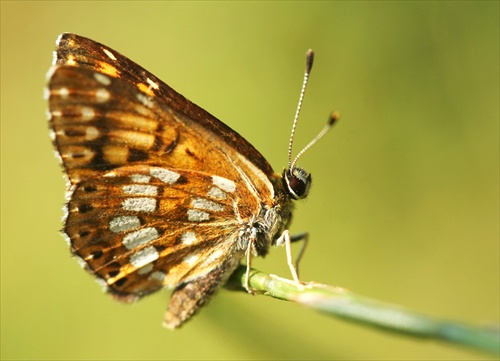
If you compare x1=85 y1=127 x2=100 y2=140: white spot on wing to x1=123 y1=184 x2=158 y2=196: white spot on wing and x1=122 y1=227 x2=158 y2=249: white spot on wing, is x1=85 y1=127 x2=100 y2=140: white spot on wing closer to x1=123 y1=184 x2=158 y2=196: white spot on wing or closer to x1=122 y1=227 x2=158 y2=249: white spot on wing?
x1=123 y1=184 x2=158 y2=196: white spot on wing

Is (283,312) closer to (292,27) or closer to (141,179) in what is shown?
(141,179)

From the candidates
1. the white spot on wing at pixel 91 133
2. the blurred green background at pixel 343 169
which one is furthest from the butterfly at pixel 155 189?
the blurred green background at pixel 343 169

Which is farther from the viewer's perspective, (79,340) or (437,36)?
(437,36)

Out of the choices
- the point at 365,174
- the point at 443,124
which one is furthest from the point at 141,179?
the point at 443,124

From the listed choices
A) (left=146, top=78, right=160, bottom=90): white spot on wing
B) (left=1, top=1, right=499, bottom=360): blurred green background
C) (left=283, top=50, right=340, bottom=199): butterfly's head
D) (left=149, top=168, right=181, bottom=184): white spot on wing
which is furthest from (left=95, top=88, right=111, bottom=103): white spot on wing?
(left=1, top=1, right=499, bottom=360): blurred green background

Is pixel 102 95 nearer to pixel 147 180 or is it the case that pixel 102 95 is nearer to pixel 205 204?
pixel 147 180

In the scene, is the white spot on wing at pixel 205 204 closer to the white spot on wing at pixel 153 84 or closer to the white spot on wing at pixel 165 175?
the white spot on wing at pixel 165 175
